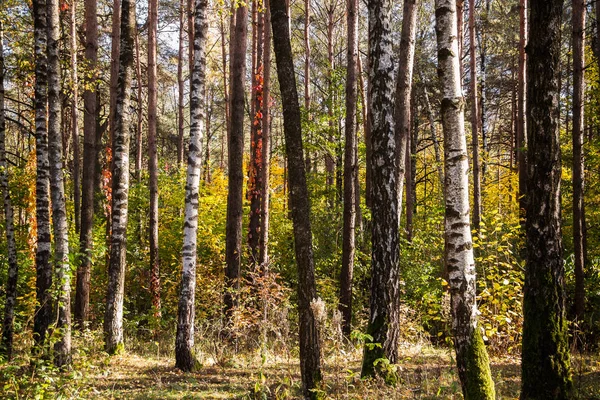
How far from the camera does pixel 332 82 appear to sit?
17.4 metres

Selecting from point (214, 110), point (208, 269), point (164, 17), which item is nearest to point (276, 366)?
point (208, 269)

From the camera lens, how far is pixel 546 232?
4477mm

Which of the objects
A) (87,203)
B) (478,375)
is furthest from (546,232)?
(87,203)

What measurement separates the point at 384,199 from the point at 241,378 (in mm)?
4058

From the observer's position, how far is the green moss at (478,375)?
514cm

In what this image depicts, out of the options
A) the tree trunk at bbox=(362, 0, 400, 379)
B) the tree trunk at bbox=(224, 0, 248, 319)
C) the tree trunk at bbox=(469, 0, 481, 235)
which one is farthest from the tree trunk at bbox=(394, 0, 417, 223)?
the tree trunk at bbox=(469, 0, 481, 235)

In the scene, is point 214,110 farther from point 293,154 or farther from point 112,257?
point 293,154

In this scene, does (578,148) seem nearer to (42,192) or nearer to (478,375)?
(478,375)

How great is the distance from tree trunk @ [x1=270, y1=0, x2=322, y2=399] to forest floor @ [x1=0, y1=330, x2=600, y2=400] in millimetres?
425

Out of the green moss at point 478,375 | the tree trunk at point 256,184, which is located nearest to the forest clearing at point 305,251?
the green moss at point 478,375

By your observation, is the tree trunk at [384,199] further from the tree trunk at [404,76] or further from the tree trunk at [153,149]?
the tree trunk at [153,149]

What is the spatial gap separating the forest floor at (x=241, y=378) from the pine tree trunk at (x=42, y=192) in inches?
31.2

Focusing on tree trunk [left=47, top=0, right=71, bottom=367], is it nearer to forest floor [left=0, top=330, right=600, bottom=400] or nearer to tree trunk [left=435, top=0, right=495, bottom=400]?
forest floor [left=0, top=330, right=600, bottom=400]

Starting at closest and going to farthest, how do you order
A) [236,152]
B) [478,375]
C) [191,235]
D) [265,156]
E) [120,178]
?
[478,375]
[191,235]
[120,178]
[236,152]
[265,156]
